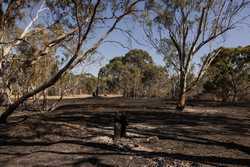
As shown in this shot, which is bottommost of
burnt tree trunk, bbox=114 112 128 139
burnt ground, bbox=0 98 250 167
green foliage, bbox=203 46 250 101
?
burnt ground, bbox=0 98 250 167

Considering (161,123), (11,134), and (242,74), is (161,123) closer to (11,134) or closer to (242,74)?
(11,134)

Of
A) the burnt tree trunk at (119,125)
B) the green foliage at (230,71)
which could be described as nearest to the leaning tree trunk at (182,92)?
the burnt tree trunk at (119,125)

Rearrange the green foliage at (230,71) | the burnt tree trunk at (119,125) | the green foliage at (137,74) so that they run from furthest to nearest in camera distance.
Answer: the green foliage at (137,74) → the green foliage at (230,71) → the burnt tree trunk at (119,125)

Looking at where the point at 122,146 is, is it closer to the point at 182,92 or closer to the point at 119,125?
the point at 119,125

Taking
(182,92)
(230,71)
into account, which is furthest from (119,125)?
(230,71)

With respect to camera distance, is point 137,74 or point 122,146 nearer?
point 122,146

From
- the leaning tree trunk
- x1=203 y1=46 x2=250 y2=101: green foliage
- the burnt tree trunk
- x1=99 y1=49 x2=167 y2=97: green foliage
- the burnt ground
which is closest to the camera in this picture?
the burnt ground

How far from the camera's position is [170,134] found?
477 inches

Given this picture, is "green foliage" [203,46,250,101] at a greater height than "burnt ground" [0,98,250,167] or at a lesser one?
greater

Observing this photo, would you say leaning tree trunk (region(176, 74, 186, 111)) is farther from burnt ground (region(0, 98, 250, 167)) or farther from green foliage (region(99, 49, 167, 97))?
green foliage (region(99, 49, 167, 97))

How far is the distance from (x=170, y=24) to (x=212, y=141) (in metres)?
12.7

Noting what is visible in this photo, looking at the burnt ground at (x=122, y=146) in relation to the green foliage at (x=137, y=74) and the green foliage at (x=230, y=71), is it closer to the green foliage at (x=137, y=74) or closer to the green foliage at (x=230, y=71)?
the green foliage at (x=230, y=71)

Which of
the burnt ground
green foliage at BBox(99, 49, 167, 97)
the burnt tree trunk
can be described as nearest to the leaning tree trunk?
the burnt ground

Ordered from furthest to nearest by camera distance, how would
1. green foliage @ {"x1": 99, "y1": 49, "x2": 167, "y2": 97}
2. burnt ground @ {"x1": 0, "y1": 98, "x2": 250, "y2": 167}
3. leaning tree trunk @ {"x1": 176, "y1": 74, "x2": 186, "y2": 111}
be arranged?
green foliage @ {"x1": 99, "y1": 49, "x2": 167, "y2": 97} < leaning tree trunk @ {"x1": 176, "y1": 74, "x2": 186, "y2": 111} < burnt ground @ {"x1": 0, "y1": 98, "x2": 250, "y2": 167}
